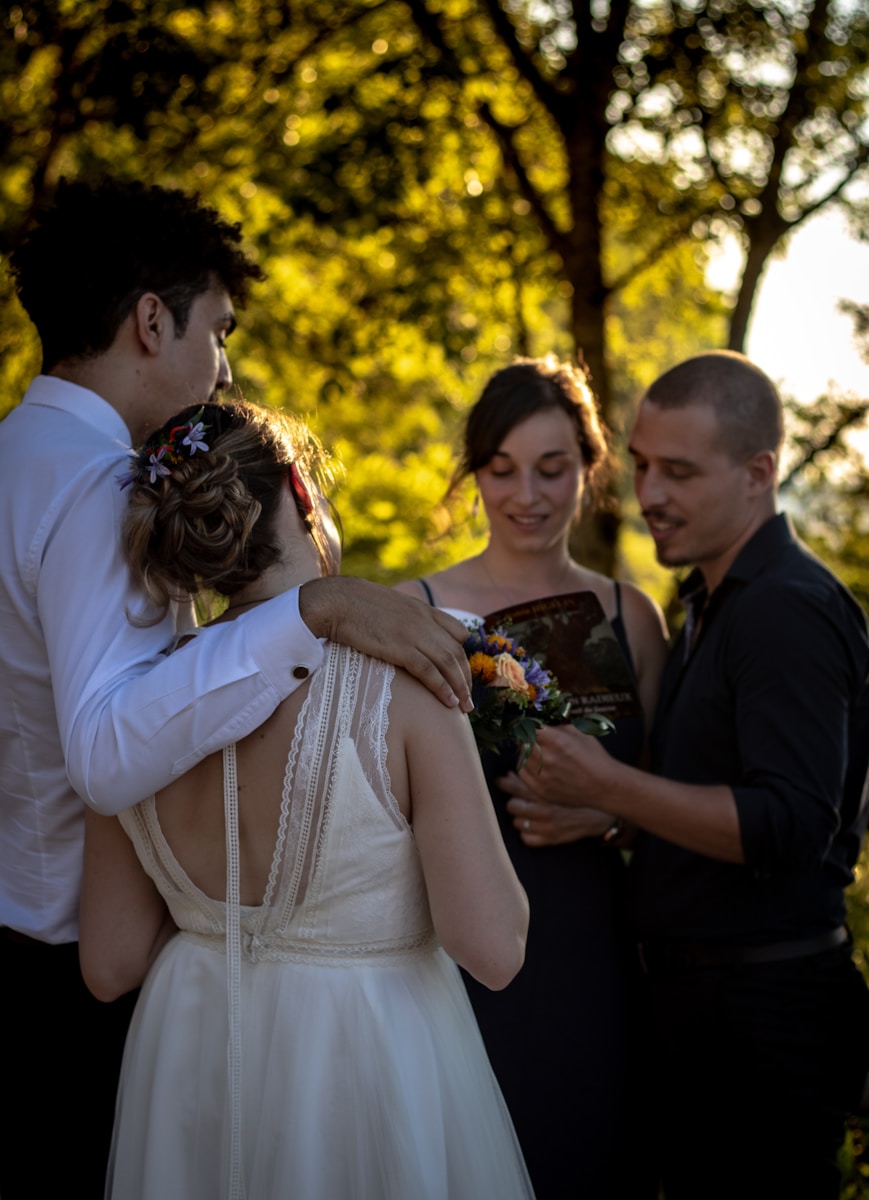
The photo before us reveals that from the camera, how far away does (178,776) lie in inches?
82.3

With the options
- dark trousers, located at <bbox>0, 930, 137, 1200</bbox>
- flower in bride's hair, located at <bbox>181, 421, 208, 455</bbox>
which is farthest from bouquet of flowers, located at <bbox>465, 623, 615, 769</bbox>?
dark trousers, located at <bbox>0, 930, 137, 1200</bbox>

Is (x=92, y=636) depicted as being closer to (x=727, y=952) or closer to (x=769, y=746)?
(x=769, y=746)

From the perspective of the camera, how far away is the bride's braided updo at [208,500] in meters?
2.12

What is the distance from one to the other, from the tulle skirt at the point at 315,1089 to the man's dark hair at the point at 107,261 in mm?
1470

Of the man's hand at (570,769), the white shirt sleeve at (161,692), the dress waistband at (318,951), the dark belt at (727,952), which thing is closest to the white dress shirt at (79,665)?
the white shirt sleeve at (161,692)

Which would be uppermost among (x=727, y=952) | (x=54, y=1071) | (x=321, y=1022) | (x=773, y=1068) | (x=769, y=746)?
(x=769, y=746)

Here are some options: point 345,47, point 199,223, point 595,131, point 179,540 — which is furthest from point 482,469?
point 345,47

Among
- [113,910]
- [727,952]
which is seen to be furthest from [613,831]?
[113,910]

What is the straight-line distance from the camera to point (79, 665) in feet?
7.24

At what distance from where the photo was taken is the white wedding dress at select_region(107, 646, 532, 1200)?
2061 mm

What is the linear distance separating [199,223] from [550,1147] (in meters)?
2.66

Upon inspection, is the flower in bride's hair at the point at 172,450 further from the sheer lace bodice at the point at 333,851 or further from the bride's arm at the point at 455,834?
the bride's arm at the point at 455,834

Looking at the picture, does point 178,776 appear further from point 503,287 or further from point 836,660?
point 503,287

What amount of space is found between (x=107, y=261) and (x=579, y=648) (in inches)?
67.4
